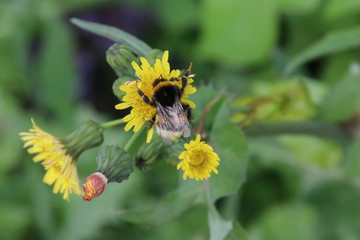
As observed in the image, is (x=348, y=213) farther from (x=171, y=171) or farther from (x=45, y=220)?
(x=45, y=220)

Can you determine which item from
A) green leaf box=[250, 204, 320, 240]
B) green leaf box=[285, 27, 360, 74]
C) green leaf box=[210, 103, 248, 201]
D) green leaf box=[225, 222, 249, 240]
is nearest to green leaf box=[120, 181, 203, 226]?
green leaf box=[210, 103, 248, 201]

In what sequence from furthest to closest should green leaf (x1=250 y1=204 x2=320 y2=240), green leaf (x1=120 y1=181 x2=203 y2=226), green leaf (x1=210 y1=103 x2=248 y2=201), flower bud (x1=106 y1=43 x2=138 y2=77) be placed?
green leaf (x1=250 y1=204 x2=320 y2=240)
green leaf (x1=120 y1=181 x2=203 y2=226)
green leaf (x1=210 y1=103 x2=248 y2=201)
flower bud (x1=106 y1=43 x2=138 y2=77)

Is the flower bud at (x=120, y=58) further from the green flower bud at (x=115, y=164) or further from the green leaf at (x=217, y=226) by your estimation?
the green leaf at (x=217, y=226)

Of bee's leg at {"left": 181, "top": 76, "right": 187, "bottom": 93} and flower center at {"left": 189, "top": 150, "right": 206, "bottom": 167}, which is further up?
bee's leg at {"left": 181, "top": 76, "right": 187, "bottom": 93}

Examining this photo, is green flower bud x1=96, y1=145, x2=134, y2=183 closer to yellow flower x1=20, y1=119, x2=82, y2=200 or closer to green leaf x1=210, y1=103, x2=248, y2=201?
yellow flower x1=20, y1=119, x2=82, y2=200

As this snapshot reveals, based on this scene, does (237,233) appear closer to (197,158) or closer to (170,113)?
(197,158)

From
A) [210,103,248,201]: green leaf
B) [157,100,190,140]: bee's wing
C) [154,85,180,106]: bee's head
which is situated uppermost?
[154,85,180,106]: bee's head

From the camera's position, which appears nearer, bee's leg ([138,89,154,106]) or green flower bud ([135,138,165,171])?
bee's leg ([138,89,154,106])

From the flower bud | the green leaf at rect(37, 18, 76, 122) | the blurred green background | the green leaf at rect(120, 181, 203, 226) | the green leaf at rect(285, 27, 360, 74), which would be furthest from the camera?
the green leaf at rect(37, 18, 76, 122)
